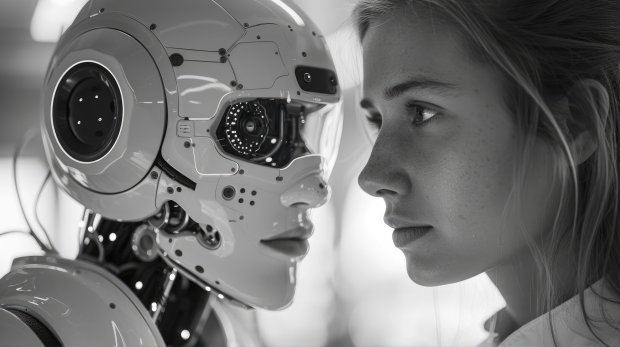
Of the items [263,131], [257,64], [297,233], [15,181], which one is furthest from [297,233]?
[15,181]

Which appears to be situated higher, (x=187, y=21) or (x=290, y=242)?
(x=187, y=21)

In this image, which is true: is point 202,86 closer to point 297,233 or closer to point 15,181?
point 297,233

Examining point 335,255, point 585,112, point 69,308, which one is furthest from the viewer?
point 335,255

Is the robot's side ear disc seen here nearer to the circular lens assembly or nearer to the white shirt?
the circular lens assembly

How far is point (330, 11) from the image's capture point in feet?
8.95

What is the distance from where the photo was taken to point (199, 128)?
1.10 meters

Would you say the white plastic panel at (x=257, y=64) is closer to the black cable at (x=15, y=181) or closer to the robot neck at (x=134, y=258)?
the robot neck at (x=134, y=258)

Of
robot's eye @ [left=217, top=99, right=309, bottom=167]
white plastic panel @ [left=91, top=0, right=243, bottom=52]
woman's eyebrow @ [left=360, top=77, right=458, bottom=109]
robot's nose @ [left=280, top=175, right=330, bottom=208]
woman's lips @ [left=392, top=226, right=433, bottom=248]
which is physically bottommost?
woman's lips @ [left=392, top=226, right=433, bottom=248]

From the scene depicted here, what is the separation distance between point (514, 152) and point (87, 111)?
2.08 feet

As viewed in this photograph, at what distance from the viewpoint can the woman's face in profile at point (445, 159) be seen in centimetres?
97

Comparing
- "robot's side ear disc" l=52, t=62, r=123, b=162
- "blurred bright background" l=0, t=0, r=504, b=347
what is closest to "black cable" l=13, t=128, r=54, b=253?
"robot's side ear disc" l=52, t=62, r=123, b=162

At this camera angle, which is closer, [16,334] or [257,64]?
[16,334]

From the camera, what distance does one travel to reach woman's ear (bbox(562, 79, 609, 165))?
0.94 meters

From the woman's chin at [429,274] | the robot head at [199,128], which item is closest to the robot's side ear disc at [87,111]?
the robot head at [199,128]
